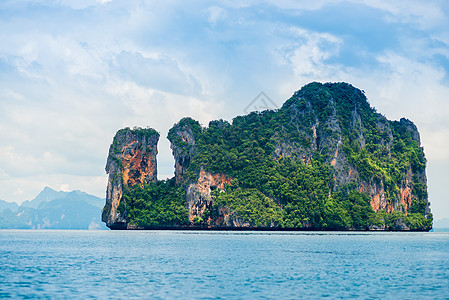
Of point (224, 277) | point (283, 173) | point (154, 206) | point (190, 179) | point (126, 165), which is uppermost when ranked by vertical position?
point (126, 165)

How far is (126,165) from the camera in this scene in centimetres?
11094

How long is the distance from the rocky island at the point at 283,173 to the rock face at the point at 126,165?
22 centimetres

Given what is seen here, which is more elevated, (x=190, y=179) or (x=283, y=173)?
(x=283, y=173)

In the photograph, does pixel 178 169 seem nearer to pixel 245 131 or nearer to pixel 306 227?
pixel 245 131

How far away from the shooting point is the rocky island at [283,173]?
101 meters

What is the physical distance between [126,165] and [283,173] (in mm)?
34082

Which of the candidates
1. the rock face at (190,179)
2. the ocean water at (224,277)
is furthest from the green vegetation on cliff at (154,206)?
the ocean water at (224,277)

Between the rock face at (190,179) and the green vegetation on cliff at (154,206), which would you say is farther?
the green vegetation on cliff at (154,206)

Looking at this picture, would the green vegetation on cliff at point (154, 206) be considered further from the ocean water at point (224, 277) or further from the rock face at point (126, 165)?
the ocean water at point (224, 277)

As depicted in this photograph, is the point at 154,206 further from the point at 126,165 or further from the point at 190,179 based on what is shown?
the point at 126,165

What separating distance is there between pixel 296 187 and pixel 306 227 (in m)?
8.43

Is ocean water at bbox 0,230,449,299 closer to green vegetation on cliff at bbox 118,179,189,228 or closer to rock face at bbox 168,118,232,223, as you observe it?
rock face at bbox 168,118,232,223

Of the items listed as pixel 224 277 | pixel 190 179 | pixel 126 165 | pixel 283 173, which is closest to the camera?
pixel 224 277

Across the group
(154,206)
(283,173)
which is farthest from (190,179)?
(283,173)
